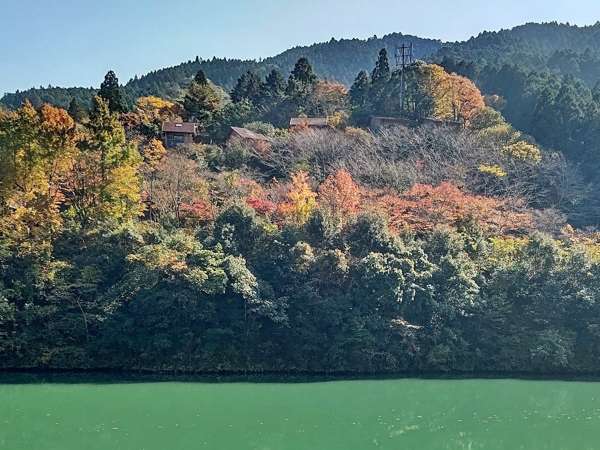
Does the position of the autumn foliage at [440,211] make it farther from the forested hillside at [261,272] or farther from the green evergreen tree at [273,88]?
the green evergreen tree at [273,88]

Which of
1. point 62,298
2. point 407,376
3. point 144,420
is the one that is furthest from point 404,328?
point 62,298

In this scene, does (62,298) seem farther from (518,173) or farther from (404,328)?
(518,173)

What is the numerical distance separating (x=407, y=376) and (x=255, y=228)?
5966 millimetres

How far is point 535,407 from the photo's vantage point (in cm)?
1435

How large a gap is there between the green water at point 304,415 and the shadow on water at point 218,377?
1.04 ft

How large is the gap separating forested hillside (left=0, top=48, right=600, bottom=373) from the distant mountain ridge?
2708 centimetres

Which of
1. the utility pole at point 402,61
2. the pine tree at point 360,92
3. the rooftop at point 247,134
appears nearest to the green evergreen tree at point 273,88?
the pine tree at point 360,92

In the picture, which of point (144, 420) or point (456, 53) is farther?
point (456, 53)

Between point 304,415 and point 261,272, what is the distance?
5.09 metres

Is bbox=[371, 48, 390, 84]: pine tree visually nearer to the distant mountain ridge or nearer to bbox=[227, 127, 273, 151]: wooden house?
bbox=[227, 127, 273, 151]: wooden house

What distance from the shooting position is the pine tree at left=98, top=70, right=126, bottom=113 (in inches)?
1097

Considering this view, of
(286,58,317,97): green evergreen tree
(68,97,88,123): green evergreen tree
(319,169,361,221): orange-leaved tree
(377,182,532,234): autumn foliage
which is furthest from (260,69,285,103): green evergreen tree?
(319,169,361,221): orange-leaved tree

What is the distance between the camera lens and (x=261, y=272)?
1764 centimetres

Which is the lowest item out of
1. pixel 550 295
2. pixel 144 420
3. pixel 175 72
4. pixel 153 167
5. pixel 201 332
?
pixel 144 420
